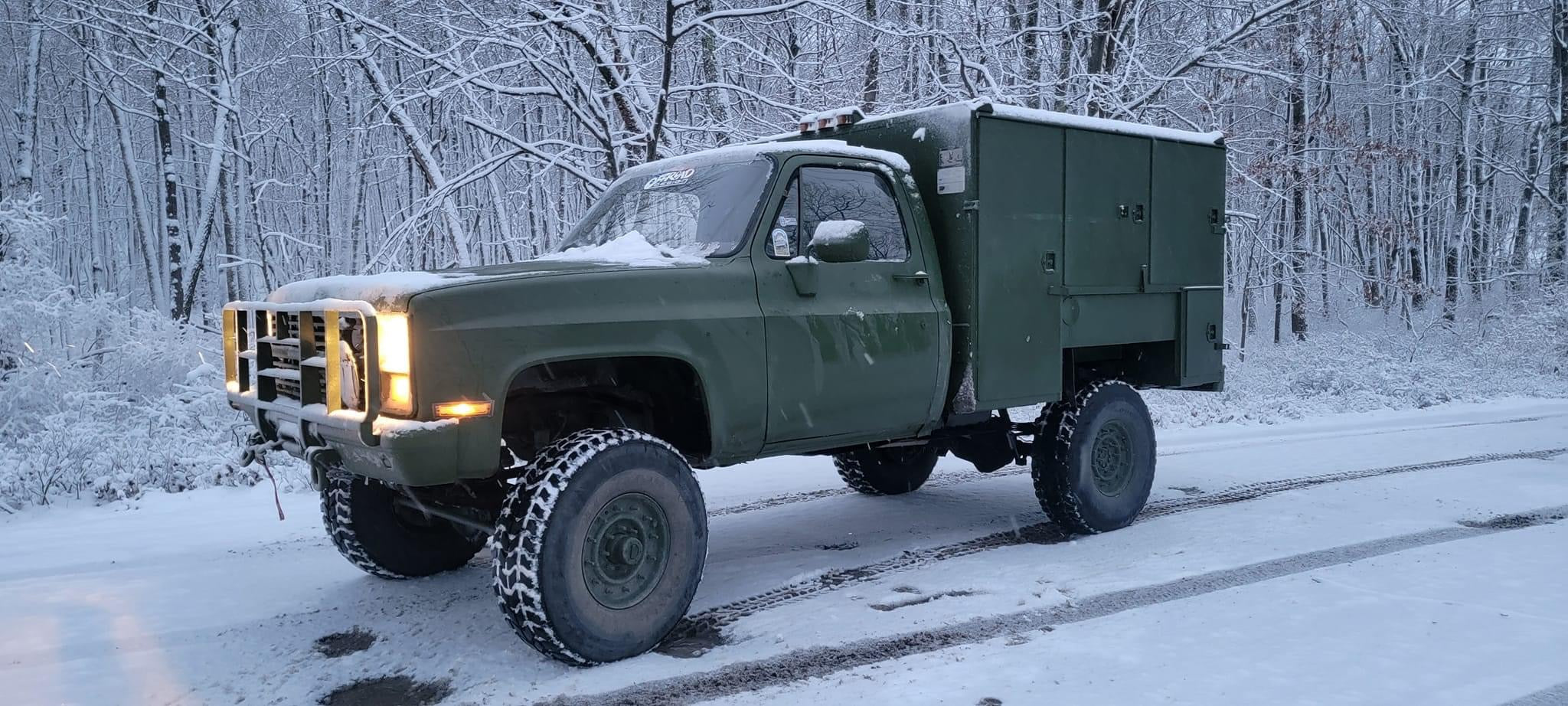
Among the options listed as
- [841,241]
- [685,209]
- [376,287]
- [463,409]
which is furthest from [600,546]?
[685,209]

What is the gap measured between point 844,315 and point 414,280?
2033 mm

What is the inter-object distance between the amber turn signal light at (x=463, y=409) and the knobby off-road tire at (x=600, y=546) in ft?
1.10

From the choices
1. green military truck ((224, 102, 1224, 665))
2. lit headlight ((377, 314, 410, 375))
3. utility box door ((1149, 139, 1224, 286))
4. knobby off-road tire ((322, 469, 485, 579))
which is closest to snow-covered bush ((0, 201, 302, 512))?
knobby off-road tire ((322, 469, 485, 579))

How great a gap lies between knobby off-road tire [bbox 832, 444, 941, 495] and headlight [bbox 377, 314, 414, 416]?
3.94m

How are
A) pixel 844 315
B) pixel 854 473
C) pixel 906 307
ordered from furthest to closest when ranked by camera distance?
1. pixel 854 473
2. pixel 906 307
3. pixel 844 315

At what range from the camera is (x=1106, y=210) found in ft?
20.5

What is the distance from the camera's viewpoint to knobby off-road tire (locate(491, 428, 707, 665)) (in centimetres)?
388

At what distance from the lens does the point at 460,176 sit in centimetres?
1119

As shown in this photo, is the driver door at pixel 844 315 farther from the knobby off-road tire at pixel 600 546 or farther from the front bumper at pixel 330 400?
the front bumper at pixel 330 400

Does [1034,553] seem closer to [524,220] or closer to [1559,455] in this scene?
[1559,455]

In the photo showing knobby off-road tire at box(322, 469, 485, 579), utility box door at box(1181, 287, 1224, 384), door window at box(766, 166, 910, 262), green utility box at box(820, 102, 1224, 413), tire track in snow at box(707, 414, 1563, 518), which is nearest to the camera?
door window at box(766, 166, 910, 262)

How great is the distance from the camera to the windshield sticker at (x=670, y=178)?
5289 millimetres

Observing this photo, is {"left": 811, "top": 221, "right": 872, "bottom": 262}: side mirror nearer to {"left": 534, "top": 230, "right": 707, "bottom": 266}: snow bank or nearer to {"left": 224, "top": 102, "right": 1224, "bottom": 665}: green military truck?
{"left": 224, "top": 102, "right": 1224, "bottom": 665}: green military truck

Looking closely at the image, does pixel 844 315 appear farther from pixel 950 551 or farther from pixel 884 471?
pixel 884 471
